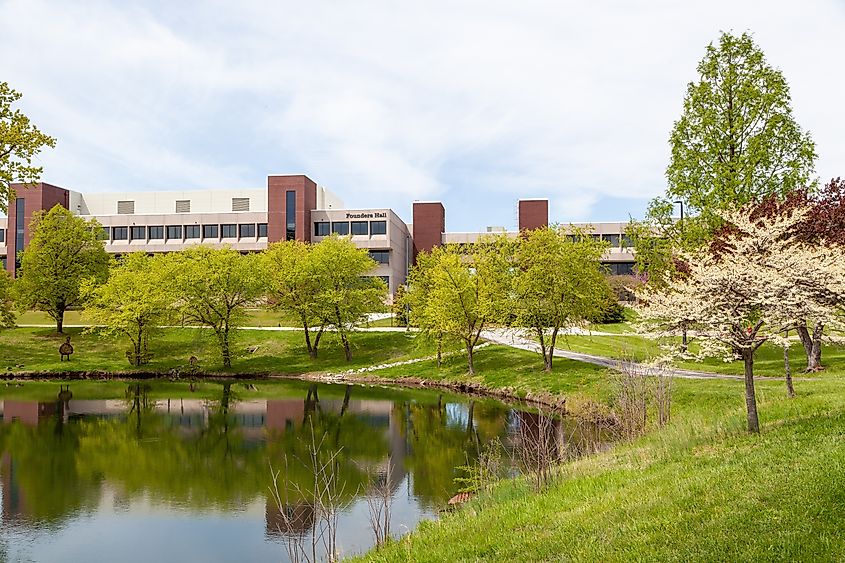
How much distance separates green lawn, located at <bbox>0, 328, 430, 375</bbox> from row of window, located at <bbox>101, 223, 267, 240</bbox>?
27.1 meters

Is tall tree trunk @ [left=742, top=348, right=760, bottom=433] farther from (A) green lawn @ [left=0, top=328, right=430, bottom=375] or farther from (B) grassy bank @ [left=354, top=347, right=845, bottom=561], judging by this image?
(A) green lawn @ [left=0, top=328, right=430, bottom=375]

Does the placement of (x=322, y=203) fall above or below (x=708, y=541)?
above

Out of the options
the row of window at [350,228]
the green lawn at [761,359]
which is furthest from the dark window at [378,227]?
the green lawn at [761,359]

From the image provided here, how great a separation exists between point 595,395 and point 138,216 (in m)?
70.8

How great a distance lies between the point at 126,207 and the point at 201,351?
45128 millimetres

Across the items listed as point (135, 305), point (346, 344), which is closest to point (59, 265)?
point (135, 305)

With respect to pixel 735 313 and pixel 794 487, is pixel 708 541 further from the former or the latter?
pixel 735 313

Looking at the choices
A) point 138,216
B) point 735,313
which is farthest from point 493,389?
point 138,216

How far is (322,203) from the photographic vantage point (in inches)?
3504

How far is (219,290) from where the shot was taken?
50.8m

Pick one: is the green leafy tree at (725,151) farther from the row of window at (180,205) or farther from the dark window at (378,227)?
the row of window at (180,205)

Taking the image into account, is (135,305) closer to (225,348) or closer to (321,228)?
(225,348)

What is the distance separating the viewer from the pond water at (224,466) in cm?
1402

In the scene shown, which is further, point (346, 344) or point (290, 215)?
point (290, 215)
